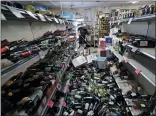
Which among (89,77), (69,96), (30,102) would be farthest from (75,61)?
(30,102)

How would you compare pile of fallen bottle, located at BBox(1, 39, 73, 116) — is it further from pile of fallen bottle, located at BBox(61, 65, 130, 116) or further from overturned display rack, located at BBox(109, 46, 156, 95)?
overturned display rack, located at BBox(109, 46, 156, 95)

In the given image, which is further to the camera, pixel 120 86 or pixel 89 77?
pixel 89 77

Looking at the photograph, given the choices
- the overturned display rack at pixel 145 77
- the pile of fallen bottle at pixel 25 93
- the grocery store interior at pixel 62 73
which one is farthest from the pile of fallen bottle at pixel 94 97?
the pile of fallen bottle at pixel 25 93

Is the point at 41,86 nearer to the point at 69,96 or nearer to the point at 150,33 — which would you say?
the point at 69,96

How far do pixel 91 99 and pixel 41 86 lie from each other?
4.86 feet

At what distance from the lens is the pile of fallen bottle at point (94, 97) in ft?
7.91

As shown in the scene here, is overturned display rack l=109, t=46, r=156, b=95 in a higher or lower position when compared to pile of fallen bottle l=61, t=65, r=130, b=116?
higher

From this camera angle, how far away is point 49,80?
169 cm

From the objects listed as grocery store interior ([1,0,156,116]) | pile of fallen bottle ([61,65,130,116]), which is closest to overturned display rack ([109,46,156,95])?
grocery store interior ([1,0,156,116])

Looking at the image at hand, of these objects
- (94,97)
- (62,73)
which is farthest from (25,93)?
(94,97)

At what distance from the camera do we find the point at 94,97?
2.78 metres

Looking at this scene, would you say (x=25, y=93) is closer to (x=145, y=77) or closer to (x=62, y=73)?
(x=62, y=73)

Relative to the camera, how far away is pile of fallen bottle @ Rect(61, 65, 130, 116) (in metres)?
2.41

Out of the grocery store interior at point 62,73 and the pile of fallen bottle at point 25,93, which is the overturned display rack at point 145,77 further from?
the pile of fallen bottle at point 25,93
